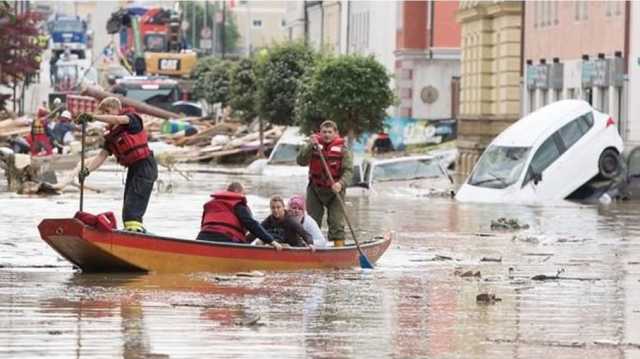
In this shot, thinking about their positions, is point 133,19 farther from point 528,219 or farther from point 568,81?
point 528,219

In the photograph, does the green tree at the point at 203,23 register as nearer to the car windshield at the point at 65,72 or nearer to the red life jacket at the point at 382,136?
the car windshield at the point at 65,72

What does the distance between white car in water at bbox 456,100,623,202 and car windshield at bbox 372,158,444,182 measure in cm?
673

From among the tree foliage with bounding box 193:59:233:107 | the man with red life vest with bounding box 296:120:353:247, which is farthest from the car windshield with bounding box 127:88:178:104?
the man with red life vest with bounding box 296:120:353:247

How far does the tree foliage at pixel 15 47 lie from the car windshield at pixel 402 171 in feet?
97.0

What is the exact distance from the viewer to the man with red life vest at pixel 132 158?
2095 cm

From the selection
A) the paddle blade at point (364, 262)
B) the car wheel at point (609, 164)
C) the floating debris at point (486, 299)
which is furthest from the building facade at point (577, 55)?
the floating debris at point (486, 299)

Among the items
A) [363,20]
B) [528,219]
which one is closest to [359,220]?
[528,219]

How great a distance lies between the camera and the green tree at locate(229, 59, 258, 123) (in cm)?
8769

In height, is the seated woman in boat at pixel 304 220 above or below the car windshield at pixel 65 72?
above

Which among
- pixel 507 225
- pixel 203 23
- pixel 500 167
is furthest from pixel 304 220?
pixel 203 23

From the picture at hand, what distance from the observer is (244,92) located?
3494 inches

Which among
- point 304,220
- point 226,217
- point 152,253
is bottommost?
point 152,253

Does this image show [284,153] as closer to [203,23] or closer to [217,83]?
[217,83]

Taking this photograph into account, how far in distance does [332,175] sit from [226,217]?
300 centimetres
